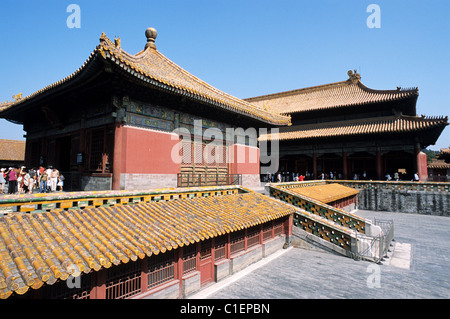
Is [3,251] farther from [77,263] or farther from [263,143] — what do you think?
[263,143]

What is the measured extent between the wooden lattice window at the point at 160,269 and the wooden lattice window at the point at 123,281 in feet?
0.85

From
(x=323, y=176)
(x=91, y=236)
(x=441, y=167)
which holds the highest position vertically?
(x=441, y=167)

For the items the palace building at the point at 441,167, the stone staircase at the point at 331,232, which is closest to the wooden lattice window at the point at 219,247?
the stone staircase at the point at 331,232

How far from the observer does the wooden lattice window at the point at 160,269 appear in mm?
5366

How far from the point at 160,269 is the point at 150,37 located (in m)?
12.0

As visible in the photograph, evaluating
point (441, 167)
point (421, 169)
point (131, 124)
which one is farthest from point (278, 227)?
point (441, 167)

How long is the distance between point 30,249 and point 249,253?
6.24m

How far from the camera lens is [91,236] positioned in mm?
4418

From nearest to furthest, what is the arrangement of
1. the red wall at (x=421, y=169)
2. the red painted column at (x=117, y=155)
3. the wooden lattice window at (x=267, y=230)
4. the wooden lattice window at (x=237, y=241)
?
the wooden lattice window at (x=237, y=241) < the red painted column at (x=117, y=155) < the wooden lattice window at (x=267, y=230) < the red wall at (x=421, y=169)


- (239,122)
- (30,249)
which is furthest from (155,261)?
(239,122)

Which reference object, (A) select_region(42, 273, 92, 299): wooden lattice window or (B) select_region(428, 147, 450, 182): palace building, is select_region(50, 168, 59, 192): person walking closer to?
(A) select_region(42, 273, 92, 299): wooden lattice window

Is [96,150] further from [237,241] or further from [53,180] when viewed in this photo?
[237,241]

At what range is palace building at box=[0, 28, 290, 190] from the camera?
28.5ft

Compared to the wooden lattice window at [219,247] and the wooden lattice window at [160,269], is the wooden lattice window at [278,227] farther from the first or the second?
the wooden lattice window at [160,269]
